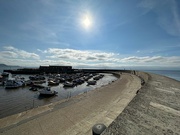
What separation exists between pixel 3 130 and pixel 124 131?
1090 centimetres

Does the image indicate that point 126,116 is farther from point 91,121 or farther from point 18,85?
point 18,85

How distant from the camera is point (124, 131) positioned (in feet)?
7.71

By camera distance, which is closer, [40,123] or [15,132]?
[15,132]

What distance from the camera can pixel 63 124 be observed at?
9.64 m

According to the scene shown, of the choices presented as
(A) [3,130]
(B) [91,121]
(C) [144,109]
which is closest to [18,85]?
→ (A) [3,130]

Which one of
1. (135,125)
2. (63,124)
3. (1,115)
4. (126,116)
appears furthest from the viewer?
(1,115)

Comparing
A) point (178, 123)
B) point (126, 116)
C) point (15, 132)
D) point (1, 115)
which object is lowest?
point (1, 115)

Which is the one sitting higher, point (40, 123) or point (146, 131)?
point (146, 131)

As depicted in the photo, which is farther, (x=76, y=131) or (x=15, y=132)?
(x=15, y=132)

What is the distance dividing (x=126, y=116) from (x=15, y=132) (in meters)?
9.49

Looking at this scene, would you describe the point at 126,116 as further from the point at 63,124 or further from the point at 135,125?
the point at 63,124

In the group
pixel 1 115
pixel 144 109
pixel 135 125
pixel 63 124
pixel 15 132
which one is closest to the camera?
pixel 135 125

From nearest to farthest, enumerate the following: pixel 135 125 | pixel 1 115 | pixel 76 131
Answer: pixel 135 125 → pixel 76 131 → pixel 1 115

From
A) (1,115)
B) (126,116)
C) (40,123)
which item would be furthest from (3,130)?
(126,116)
